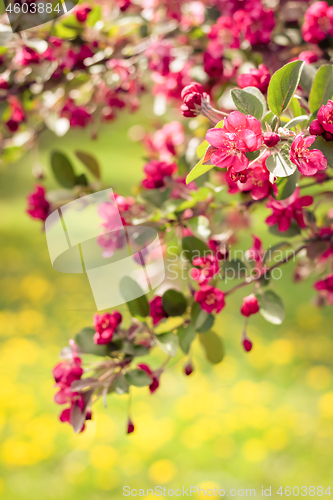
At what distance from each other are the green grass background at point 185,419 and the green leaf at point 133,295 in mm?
765

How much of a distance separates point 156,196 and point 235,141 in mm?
401

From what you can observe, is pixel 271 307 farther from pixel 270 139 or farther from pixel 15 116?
pixel 15 116

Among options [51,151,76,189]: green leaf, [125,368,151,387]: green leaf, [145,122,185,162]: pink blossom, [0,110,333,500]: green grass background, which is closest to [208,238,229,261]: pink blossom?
[125,368,151,387]: green leaf

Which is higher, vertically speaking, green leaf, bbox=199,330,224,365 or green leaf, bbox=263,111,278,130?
green leaf, bbox=263,111,278,130

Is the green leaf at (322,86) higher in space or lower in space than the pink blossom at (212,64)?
higher

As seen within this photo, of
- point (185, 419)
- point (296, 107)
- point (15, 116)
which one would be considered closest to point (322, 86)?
point (296, 107)

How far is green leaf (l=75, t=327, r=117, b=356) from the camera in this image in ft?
2.42

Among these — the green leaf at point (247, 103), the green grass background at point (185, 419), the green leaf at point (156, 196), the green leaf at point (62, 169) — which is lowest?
the green grass background at point (185, 419)

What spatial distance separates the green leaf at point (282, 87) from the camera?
0.52 metres

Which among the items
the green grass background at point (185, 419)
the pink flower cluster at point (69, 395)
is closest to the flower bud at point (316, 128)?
the pink flower cluster at point (69, 395)

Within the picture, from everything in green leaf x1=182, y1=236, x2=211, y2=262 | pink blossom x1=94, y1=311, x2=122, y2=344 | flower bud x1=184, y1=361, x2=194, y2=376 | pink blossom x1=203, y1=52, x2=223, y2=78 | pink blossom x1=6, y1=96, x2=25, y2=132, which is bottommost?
flower bud x1=184, y1=361, x2=194, y2=376

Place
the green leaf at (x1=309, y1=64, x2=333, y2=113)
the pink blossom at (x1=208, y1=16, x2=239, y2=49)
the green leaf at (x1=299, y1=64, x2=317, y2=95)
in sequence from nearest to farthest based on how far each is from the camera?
the green leaf at (x1=309, y1=64, x2=333, y2=113)
the green leaf at (x1=299, y1=64, x2=317, y2=95)
the pink blossom at (x1=208, y1=16, x2=239, y2=49)

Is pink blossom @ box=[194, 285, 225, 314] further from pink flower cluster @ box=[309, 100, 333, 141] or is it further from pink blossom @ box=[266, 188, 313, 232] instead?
pink flower cluster @ box=[309, 100, 333, 141]

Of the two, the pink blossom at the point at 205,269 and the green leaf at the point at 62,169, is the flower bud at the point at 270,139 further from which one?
the green leaf at the point at 62,169
